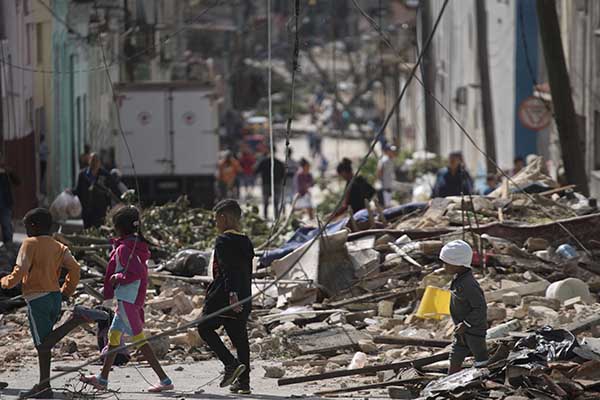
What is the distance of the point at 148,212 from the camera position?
63.3 feet

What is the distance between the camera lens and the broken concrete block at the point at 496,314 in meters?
13.0

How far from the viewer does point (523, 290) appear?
14.1 m

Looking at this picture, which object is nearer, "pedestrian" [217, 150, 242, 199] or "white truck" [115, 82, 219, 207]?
"white truck" [115, 82, 219, 207]

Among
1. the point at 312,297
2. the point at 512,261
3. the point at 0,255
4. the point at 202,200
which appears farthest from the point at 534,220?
the point at 202,200

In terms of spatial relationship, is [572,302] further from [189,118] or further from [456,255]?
[189,118]

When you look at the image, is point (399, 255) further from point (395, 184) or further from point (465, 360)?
point (395, 184)

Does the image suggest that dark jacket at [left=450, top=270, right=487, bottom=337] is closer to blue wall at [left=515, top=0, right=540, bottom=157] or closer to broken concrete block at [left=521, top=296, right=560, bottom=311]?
broken concrete block at [left=521, top=296, right=560, bottom=311]

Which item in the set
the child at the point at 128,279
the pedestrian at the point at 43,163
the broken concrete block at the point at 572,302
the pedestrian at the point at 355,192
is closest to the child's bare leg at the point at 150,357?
the child at the point at 128,279

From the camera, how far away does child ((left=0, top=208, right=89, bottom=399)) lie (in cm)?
1023

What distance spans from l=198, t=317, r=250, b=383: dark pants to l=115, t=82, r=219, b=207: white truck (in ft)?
72.9

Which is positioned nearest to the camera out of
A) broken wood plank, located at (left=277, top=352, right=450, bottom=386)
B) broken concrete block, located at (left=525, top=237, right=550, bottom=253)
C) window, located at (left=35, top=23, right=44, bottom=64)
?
broken wood plank, located at (left=277, top=352, right=450, bottom=386)

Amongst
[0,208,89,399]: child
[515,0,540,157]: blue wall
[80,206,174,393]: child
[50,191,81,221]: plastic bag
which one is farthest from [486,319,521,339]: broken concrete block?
[515,0,540,157]: blue wall

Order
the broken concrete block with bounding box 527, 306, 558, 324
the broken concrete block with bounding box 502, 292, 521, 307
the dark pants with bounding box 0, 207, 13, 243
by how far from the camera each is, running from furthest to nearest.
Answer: the dark pants with bounding box 0, 207, 13, 243
the broken concrete block with bounding box 502, 292, 521, 307
the broken concrete block with bounding box 527, 306, 558, 324

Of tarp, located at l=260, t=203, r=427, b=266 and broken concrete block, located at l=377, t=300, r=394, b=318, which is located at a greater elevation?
tarp, located at l=260, t=203, r=427, b=266
